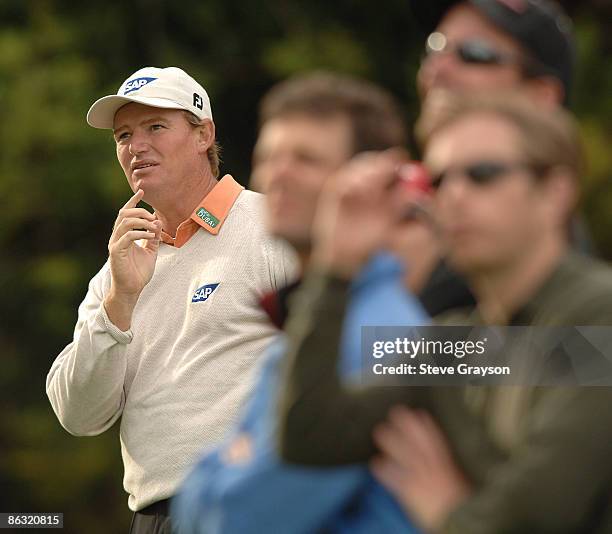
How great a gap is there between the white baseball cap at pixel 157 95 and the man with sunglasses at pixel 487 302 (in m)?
1.31

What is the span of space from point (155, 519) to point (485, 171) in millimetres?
1433

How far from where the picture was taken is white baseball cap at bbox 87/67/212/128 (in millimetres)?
3002

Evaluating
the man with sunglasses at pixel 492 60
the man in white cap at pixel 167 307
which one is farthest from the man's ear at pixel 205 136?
the man with sunglasses at pixel 492 60

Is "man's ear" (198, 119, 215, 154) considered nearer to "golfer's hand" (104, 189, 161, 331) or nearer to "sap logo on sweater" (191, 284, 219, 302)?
"golfer's hand" (104, 189, 161, 331)

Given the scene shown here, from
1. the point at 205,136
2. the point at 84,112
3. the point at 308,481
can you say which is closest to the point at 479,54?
the point at 308,481

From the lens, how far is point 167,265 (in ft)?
9.78

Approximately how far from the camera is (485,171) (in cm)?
168

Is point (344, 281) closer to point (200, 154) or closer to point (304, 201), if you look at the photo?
point (304, 201)

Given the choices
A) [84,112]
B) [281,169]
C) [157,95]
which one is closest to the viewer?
[281,169]

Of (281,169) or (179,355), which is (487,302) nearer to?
(281,169)

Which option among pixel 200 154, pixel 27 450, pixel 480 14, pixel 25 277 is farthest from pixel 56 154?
pixel 480 14

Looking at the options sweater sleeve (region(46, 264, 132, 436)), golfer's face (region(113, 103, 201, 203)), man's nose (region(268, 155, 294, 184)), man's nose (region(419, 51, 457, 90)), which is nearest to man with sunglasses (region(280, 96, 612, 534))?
man's nose (region(268, 155, 294, 184))

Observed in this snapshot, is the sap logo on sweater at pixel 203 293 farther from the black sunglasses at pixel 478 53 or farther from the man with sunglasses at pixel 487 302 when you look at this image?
the man with sunglasses at pixel 487 302

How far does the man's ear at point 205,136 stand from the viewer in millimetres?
3092
